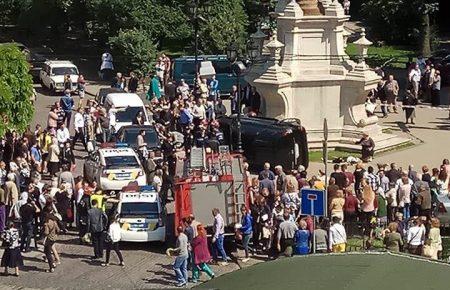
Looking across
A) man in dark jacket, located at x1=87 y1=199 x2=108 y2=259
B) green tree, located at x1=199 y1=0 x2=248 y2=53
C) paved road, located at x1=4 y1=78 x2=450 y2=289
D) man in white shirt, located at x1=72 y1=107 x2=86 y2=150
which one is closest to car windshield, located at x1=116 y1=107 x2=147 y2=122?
man in white shirt, located at x1=72 y1=107 x2=86 y2=150

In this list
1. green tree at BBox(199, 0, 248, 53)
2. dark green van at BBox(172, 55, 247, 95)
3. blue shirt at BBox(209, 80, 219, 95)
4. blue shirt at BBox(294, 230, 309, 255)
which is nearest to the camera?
blue shirt at BBox(294, 230, 309, 255)

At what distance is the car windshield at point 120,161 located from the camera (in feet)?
82.0

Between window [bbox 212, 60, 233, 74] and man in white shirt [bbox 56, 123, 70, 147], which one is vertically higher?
window [bbox 212, 60, 233, 74]

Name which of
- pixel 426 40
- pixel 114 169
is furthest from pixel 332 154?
pixel 426 40

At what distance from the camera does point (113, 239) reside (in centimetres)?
1898

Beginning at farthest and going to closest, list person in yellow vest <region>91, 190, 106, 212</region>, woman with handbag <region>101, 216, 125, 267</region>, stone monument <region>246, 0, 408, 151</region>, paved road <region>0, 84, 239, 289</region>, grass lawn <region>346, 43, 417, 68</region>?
grass lawn <region>346, 43, 417, 68</region> < stone monument <region>246, 0, 408, 151</region> < person in yellow vest <region>91, 190, 106, 212</region> < woman with handbag <region>101, 216, 125, 267</region> < paved road <region>0, 84, 239, 289</region>

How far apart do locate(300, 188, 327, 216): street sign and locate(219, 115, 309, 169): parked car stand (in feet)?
23.9

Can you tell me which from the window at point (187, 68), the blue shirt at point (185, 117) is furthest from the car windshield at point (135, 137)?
the window at point (187, 68)

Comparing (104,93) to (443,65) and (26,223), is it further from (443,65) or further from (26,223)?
(26,223)

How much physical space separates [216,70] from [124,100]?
8171 millimetres

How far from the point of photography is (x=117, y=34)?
45.4m

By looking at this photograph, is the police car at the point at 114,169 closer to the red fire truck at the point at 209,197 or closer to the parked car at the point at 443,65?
the red fire truck at the point at 209,197

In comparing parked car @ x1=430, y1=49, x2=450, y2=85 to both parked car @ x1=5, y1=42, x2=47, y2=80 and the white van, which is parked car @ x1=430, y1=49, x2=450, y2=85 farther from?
parked car @ x1=5, y1=42, x2=47, y2=80

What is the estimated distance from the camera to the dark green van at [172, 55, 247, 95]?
39.4 m
